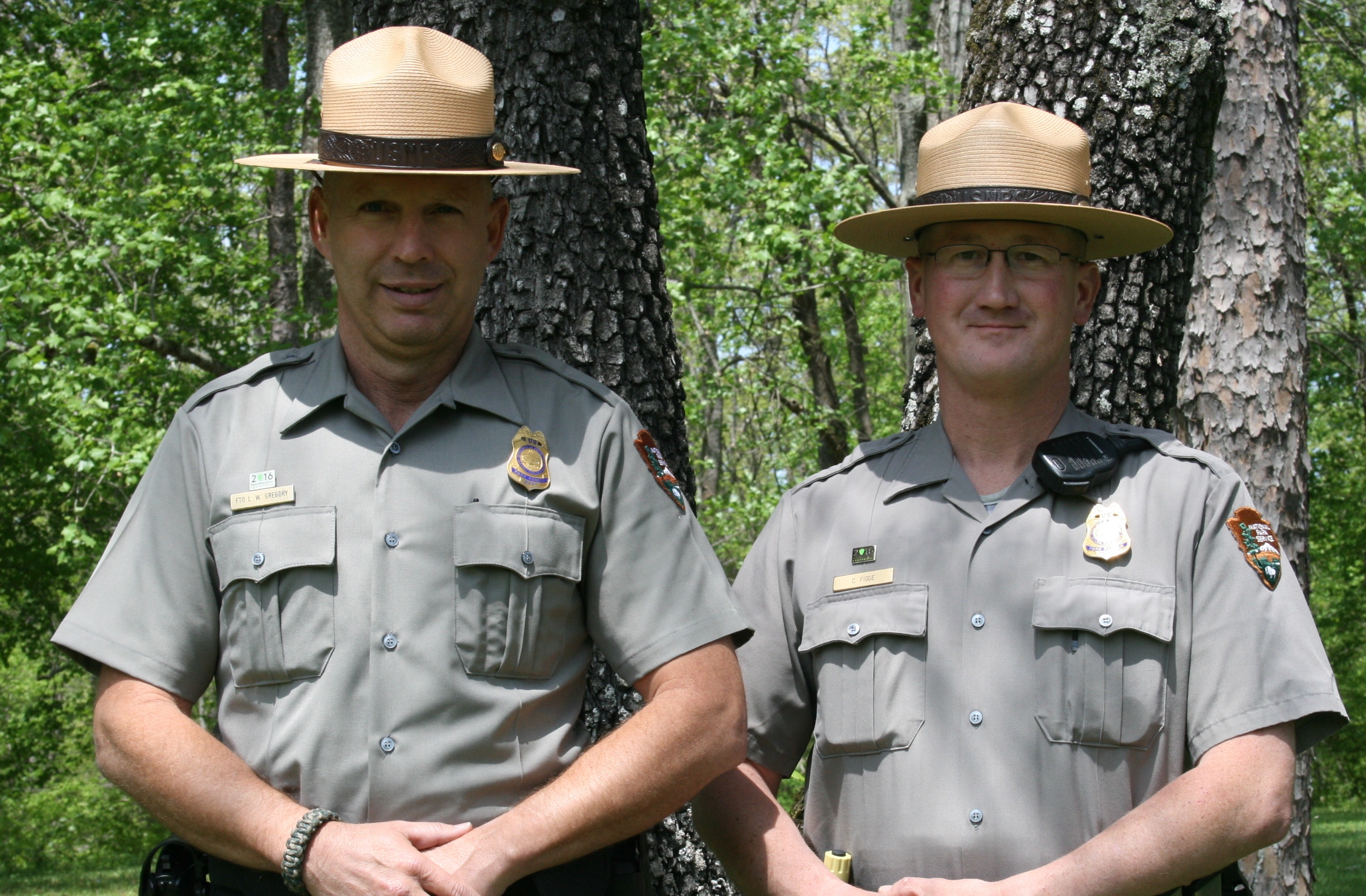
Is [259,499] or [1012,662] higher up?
[259,499]

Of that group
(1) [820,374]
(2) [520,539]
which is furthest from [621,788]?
(1) [820,374]

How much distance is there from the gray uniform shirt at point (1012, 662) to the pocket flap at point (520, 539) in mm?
435

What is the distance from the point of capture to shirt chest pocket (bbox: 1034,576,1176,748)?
2406 mm

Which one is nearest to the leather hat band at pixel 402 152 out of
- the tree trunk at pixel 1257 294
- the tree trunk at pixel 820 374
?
the tree trunk at pixel 1257 294

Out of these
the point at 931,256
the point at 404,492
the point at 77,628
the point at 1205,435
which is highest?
the point at 931,256

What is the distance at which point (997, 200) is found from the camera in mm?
2615

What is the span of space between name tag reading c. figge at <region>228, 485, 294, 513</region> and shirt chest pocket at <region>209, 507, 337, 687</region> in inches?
0.6

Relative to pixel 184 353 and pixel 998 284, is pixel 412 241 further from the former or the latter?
pixel 184 353

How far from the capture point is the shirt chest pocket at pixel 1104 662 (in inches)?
94.7

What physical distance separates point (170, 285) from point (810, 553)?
11065 mm

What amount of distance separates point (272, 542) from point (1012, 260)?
4.98 feet

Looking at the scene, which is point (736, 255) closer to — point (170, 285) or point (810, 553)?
point (170, 285)

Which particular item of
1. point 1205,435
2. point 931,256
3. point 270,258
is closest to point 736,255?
point 270,258

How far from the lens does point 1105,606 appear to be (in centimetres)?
244
